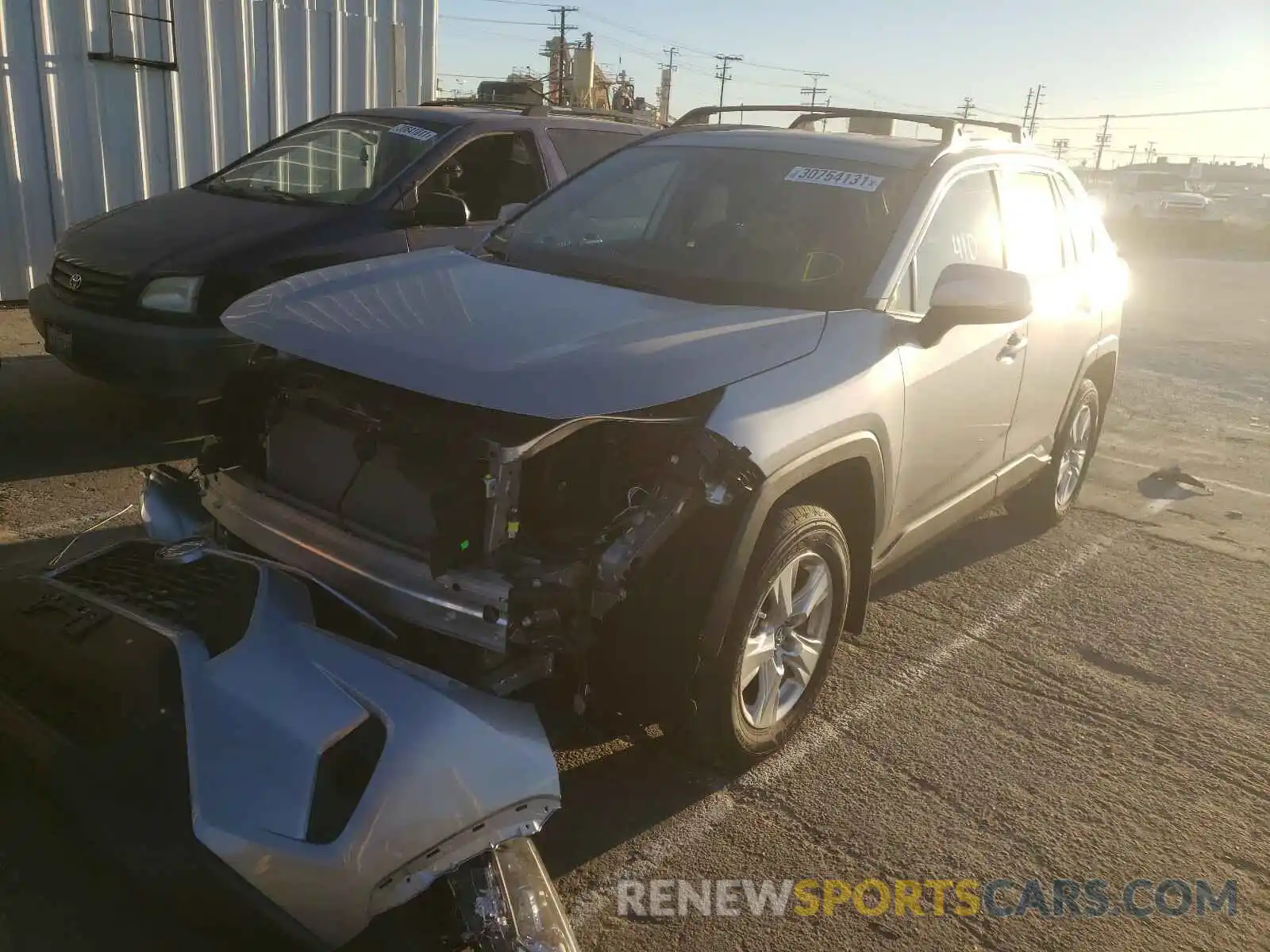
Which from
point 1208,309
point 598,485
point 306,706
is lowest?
point 1208,309

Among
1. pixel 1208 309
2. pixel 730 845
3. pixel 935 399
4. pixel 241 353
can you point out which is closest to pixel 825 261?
pixel 935 399

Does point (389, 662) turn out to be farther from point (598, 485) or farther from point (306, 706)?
point (598, 485)

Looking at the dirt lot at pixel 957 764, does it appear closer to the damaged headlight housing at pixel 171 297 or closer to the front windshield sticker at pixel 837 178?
the damaged headlight housing at pixel 171 297

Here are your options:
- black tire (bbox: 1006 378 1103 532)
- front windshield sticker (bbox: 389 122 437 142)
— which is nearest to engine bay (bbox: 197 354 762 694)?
black tire (bbox: 1006 378 1103 532)

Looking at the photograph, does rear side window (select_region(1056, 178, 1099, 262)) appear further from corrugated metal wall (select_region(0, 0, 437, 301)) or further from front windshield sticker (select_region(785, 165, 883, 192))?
corrugated metal wall (select_region(0, 0, 437, 301))

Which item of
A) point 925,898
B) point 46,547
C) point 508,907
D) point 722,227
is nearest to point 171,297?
point 46,547

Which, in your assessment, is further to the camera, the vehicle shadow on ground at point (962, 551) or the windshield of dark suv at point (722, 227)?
the vehicle shadow on ground at point (962, 551)

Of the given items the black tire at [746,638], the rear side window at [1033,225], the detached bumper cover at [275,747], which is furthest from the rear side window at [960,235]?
the detached bumper cover at [275,747]

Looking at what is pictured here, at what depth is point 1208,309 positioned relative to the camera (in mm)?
16547

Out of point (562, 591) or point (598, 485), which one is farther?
point (598, 485)

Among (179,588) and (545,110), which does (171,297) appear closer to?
(545,110)

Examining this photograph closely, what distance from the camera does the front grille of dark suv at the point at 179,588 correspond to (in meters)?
2.48

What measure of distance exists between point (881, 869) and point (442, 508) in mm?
1624

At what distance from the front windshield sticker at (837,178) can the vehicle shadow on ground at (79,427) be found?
128 inches
